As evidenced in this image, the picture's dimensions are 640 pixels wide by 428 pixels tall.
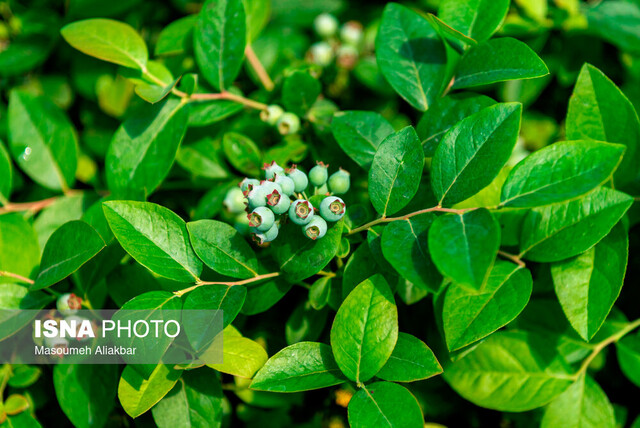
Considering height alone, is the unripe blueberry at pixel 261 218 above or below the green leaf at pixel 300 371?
above

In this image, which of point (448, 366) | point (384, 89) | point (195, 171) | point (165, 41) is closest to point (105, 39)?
point (165, 41)

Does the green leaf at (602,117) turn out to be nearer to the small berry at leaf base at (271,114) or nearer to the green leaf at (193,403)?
the small berry at leaf base at (271,114)

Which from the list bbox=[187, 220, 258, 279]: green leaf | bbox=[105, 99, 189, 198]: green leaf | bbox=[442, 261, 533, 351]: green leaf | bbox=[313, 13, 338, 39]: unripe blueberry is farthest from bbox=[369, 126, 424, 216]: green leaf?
bbox=[313, 13, 338, 39]: unripe blueberry

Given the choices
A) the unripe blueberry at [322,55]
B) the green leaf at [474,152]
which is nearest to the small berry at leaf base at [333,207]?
the green leaf at [474,152]

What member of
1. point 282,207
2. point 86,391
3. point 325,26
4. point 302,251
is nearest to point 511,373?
point 302,251

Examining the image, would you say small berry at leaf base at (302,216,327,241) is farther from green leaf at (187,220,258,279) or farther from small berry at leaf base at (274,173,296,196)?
green leaf at (187,220,258,279)

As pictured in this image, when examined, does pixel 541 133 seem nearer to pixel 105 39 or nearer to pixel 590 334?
pixel 590 334
